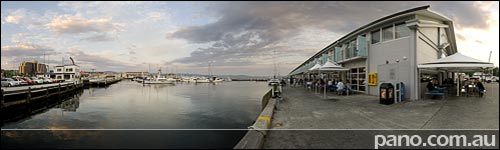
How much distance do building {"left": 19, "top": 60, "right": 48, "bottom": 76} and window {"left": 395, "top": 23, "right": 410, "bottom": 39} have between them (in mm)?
93644

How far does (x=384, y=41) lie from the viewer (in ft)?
46.8

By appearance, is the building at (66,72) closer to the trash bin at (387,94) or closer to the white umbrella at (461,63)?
the trash bin at (387,94)

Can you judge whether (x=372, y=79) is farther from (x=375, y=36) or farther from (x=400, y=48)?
(x=400, y=48)

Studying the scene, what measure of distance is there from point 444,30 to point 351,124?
13.2 m

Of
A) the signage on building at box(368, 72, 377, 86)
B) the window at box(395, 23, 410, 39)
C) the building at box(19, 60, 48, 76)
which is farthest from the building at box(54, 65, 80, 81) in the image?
the window at box(395, 23, 410, 39)

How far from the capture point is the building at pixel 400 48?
39.5 ft

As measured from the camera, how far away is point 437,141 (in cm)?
491

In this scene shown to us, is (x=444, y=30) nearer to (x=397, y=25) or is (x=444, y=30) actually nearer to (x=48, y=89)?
(x=397, y=25)

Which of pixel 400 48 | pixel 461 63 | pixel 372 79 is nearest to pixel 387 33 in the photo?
pixel 400 48

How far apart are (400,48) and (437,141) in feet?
30.1

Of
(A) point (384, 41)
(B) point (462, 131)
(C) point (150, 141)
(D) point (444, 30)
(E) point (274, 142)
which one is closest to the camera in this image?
(E) point (274, 142)

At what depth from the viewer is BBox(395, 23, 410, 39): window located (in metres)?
12.5

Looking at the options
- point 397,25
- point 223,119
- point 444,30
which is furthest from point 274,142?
point 444,30

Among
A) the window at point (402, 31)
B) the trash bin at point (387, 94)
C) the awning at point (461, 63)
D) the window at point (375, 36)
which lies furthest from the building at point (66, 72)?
the awning at point (461, 63)
